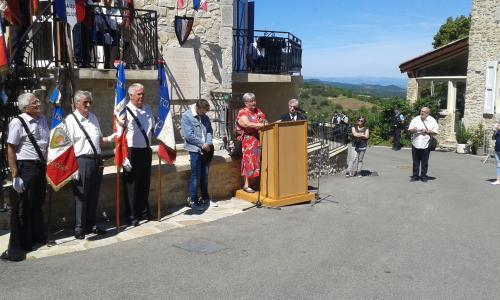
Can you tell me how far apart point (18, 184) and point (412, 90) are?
65.4 ft

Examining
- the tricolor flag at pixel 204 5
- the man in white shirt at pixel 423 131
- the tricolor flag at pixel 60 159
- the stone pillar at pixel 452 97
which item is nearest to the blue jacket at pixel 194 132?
the tricolor flag at pixel 60 159

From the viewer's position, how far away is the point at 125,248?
6.05 metres

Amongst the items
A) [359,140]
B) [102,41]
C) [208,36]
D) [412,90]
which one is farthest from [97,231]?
[412,90]

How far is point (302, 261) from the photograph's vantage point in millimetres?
5734

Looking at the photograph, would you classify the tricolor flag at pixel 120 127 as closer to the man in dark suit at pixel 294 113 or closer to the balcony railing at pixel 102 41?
the balcony railing at pixel 102 41

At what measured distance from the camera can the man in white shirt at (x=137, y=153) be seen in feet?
22.5

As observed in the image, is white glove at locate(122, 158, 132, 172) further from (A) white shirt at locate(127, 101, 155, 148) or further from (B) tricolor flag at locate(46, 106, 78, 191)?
(B) tricolor flag at locate(46, 106, 78, 191)

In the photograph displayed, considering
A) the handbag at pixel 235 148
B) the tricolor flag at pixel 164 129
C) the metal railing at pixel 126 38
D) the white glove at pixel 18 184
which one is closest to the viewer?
the white glove at pixel 18 184

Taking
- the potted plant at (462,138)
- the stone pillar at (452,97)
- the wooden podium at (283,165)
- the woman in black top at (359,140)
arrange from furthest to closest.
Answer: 1. the stone pillar at (452,97)
2. the potted plant at (462,138)
3. the woman in black top at (359,140)
4. the wooden podium at (283,165)

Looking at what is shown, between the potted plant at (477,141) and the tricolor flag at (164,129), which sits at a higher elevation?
the tricolor flag at (164,129)

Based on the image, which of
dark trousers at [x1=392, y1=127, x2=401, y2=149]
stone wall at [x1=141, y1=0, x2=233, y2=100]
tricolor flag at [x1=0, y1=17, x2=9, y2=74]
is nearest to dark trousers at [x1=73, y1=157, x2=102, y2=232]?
tricolor flag at [x1=0, y1=17, x2=9, y2=74]

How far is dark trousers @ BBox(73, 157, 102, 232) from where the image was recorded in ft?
20.1

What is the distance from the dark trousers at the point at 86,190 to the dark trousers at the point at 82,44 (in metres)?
3.13

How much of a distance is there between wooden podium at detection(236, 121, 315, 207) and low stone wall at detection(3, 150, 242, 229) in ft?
1.78
